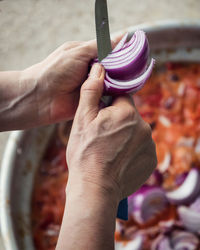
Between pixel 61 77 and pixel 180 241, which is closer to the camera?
pixel 61 77

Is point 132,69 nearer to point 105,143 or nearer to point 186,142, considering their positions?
point 105,143

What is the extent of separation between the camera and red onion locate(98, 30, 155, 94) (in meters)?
0.88

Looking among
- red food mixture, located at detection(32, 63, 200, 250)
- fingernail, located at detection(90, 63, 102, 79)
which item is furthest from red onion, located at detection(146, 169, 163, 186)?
fingernail, located at detection(90, 63, 102, 79)

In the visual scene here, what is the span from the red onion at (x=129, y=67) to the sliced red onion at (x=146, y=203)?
63 cm

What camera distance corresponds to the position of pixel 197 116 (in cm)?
158

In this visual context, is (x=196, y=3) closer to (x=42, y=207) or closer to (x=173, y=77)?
(x=173, y=77)

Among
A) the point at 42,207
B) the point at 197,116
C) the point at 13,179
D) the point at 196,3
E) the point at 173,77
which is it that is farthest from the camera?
the point at 196,3

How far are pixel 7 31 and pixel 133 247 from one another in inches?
41.2

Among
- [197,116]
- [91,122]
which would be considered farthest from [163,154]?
[91,122]

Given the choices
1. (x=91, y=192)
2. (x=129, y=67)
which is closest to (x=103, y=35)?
(x=129, y=67)

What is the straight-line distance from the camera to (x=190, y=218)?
4.45 ft

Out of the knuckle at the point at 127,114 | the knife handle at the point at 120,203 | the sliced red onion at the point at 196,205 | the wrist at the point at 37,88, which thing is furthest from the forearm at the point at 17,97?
the sliced red onion at the point at 196,205

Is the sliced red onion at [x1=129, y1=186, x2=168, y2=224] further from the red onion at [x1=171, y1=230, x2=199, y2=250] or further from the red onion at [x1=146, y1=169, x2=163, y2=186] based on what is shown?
the red onion at [x1=171, y1=230, x2=199, y2=250]

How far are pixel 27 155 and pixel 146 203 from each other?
0.61 metres
